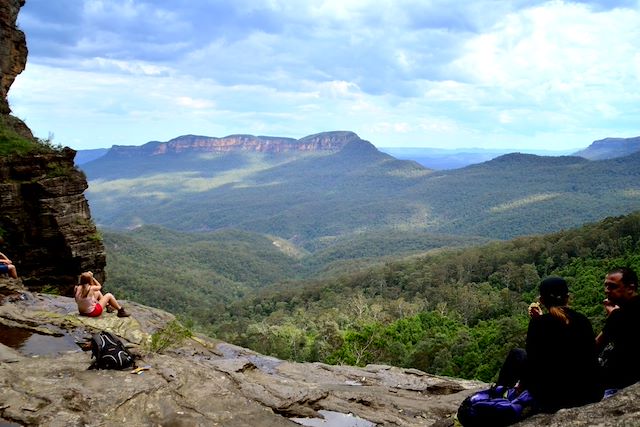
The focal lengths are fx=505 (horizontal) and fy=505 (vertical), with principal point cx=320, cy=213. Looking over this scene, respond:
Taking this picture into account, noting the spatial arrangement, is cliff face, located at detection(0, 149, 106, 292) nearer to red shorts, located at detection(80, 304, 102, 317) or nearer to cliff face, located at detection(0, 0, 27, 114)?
cliff face, located at detection(0, 0, 27, 114)

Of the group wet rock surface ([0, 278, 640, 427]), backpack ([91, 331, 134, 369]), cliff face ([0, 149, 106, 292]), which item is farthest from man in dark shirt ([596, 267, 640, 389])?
cliff face ([0, 149, 106, 292])

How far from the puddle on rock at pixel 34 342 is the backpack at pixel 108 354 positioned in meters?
1.96

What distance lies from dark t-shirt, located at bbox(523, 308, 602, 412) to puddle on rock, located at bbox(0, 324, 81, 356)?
29.4 ft

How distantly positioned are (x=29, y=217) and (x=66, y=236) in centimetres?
148

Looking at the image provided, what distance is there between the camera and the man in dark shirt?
6.27 meters

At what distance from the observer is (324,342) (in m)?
40.9

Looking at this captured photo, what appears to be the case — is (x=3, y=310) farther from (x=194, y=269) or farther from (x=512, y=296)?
(x=194, y=269)

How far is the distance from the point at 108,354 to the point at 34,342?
2.95 metres

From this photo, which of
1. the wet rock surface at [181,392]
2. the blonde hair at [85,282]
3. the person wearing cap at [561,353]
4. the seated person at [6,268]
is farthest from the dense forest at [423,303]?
the person wearing cap at [561,353]

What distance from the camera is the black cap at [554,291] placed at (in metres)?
6.00

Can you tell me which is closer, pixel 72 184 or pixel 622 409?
pixel 622 409

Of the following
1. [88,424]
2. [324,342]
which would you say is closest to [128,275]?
[324,342]

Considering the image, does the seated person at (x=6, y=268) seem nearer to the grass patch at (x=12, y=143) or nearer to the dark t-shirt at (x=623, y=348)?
the grass patch at (x=12, y=143)

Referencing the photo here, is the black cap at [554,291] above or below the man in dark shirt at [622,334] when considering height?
above
